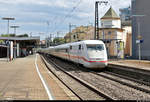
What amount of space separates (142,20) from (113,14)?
22.4 meters

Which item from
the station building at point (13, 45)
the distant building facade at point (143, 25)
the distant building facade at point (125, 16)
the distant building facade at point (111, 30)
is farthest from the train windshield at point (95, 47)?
the distant building facade at point (125, 16)

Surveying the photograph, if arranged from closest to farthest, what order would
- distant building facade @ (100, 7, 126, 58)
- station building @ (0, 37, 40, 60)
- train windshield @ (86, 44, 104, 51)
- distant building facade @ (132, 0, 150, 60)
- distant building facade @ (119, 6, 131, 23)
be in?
train windshield @ (86, 44, 104, 51) → station building @ (0, 37, 40, 60) → distant building facade @ (132, 0, 150, 60) → distant building facade @ (100, 7, 126, 58) → distant building facade @ (119, 6, 131, 23)

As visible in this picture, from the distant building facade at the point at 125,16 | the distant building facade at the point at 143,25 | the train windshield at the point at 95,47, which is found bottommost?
the train windshield at the point at 95,47

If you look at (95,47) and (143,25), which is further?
Result: (143,25)

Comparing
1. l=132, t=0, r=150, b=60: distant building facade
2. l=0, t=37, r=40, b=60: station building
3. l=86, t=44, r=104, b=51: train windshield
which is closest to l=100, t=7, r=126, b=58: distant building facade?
l=132, t=0, r=150, b=60: distant building facade

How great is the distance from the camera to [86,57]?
734 inches

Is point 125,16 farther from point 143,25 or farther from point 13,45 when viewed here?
point 13,45

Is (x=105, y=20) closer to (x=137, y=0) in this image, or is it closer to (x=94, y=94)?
(x=137, y=0)

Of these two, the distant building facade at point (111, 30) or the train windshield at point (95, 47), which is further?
the distant building facade at point (111, 30)

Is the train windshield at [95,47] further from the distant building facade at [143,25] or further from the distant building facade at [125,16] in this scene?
the distant building facade at [125,16]

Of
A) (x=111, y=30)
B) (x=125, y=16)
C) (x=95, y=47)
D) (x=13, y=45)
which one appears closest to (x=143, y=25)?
(x=111, y=30)

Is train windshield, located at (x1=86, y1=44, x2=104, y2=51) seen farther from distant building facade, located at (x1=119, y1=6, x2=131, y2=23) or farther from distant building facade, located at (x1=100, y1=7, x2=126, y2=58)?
distant building facade, located at (x1=119, y1=6, x2=131, y2=23)

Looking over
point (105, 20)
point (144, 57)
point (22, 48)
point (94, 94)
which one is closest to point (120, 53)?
point (144, 57)

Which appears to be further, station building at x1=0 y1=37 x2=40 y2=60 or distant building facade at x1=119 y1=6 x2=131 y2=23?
distant building facade at x1=119 y1=6 x2=131 y2=23
